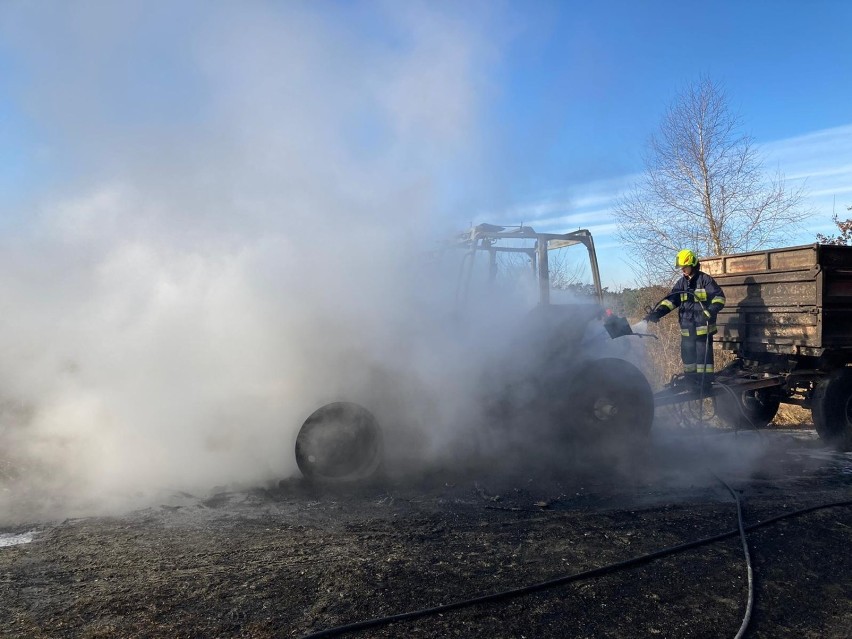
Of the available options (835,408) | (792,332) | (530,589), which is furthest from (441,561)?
(835,408)

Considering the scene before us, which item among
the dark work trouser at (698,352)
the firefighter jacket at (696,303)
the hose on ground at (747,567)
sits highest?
the firefighter jacket at (696,303)

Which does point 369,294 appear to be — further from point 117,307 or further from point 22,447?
point 22,447

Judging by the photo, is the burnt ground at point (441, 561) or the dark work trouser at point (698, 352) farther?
the dark work trouser at point (698, 352)

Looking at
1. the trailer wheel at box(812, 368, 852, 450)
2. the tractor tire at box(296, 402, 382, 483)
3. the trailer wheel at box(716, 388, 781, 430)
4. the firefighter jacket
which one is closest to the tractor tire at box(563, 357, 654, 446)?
the firefighter jacket

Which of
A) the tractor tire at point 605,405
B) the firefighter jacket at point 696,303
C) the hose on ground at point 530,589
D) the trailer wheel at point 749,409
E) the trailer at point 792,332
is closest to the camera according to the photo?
the hose on ground at point 530,589

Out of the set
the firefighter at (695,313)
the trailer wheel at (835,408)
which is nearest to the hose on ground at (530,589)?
the firefighter at (695,313)

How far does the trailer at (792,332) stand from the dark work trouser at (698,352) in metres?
0.24

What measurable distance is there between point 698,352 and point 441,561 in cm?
466

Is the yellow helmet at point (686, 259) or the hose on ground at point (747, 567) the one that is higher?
the yellow helmet at point (686, 259)

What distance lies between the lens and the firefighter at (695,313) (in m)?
6.98

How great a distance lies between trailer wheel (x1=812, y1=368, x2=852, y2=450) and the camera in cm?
699

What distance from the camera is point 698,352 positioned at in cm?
712

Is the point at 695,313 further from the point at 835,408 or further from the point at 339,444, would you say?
the point at 339,444

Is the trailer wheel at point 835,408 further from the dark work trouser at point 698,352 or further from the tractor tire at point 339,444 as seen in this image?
the tractor tire at point 339,444
